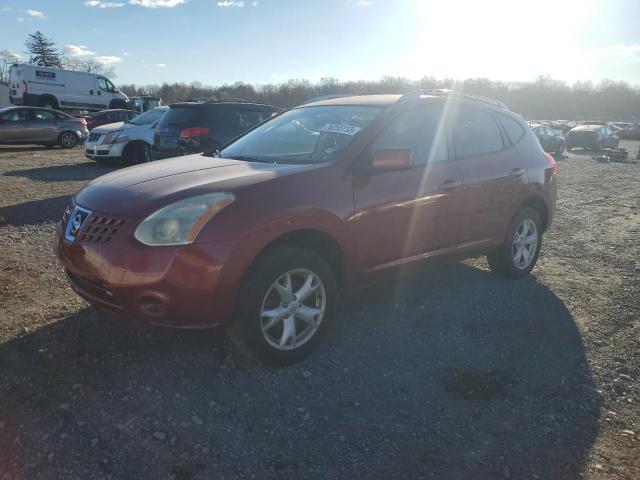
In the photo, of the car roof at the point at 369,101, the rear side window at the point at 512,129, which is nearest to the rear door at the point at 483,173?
the rear side window at the point at 512,129

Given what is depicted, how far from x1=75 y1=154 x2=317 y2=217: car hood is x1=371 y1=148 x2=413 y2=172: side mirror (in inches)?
18.3

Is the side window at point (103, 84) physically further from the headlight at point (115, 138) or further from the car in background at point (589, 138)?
the car in background at point (589, 138)

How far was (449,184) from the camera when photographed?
13.6 feet

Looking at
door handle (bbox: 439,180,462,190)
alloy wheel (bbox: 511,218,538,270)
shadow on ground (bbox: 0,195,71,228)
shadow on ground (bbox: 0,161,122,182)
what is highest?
door handle (bbox: 439,180,462,190)

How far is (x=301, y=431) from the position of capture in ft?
8.91

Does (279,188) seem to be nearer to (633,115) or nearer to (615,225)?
(615,225)

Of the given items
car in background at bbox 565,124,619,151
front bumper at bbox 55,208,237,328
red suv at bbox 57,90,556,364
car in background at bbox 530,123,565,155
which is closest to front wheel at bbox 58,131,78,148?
red suv at bbox 57,90,556,364

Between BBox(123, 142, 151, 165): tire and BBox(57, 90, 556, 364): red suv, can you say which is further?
BBox(123, 142, 151, 165): tire

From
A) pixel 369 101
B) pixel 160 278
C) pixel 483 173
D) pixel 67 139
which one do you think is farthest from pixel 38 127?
pixel 160 278

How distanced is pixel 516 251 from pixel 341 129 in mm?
→ 2448

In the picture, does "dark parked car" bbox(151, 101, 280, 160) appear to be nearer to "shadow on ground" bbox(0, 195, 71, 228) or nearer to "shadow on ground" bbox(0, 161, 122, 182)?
"shadow on ground" bbox(0, 195, 71, 228)

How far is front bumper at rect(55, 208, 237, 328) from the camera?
9.21 ft

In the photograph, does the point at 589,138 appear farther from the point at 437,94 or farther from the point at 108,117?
the point at 437,94

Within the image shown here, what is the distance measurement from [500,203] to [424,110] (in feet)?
3.96
